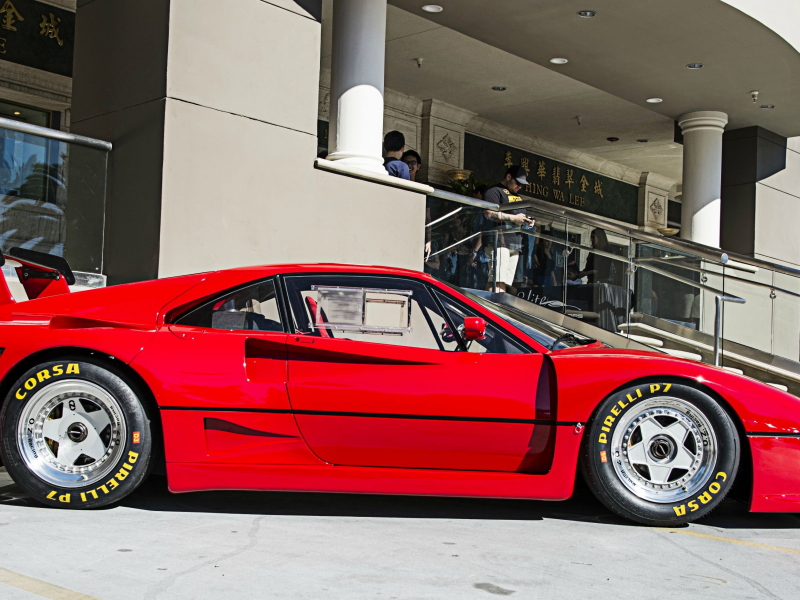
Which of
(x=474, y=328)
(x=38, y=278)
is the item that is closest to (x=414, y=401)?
(x=474, y=328)

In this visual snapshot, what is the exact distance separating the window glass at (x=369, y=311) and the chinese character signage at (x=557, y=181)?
12.0 metres

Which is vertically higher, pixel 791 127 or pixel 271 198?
pixel 791 127

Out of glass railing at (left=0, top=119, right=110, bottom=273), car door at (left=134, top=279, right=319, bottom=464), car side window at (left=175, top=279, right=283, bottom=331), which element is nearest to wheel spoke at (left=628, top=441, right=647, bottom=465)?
car door at (left=134, top=279, right=319, bottom=464)

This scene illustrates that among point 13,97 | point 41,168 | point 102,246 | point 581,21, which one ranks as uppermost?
point 581,21

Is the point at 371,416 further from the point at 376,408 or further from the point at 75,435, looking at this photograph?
the point at 75,435

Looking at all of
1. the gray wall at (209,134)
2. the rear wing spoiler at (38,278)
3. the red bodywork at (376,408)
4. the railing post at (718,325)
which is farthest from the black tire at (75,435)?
the railing post at (718,325)

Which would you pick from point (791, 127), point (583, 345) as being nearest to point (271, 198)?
point (583, 345)

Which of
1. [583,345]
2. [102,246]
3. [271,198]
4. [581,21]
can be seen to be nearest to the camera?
[583,345]

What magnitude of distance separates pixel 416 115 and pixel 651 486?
12796mm

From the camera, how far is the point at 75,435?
3.86 meters

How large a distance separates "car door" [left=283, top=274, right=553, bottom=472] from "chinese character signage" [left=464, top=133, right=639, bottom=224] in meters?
12.2

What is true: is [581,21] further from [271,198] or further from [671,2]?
[271,198]

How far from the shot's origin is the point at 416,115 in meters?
15.9

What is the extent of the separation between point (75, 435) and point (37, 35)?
27.4 feet
